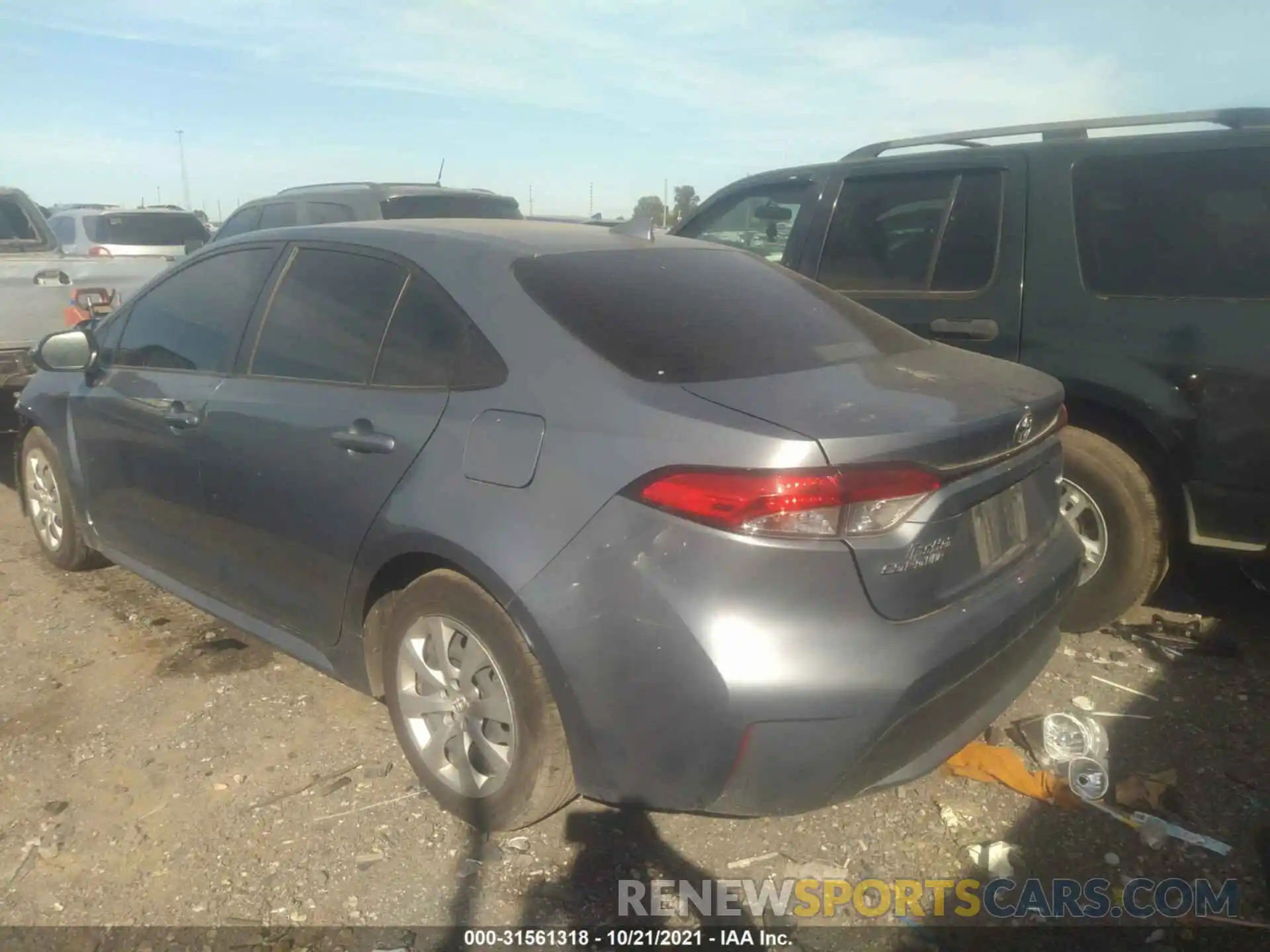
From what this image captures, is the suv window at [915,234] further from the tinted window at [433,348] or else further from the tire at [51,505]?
the tire at [51,505]

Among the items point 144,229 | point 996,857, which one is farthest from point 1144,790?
point 144,229

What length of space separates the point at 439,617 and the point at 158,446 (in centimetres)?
165

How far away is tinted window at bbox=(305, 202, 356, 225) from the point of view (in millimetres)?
8859

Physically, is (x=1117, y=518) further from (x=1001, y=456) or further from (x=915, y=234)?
(x=1001, y=456)

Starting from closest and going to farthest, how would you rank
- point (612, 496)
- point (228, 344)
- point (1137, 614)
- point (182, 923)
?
point (612, 496) → point (182, 923) → point (228, 344) → point (1137, 614)

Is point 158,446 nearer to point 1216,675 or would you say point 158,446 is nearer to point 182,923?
point 182,923

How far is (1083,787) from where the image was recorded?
3096 millimetres

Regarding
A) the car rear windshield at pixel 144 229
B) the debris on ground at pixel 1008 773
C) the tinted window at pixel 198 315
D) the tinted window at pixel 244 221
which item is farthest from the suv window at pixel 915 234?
the car rear windshield at pixel 144 229

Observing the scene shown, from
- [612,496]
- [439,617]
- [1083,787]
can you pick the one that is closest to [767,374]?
[612,496]

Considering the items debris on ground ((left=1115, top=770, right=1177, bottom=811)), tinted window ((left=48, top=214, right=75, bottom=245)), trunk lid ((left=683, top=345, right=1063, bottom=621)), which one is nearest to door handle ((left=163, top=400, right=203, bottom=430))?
trunk lid ((left=683, top=345, right=1063, bottom=621))

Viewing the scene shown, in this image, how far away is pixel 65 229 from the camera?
14297mm

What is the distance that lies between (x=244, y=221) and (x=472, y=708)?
8586 mm

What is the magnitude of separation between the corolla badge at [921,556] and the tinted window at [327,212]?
24.3 feet

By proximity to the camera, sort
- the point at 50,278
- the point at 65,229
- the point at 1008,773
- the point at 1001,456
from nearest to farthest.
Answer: the point at 1001,456 < the point at 1008,773 < the point at 50,278 < the point at 65,229
